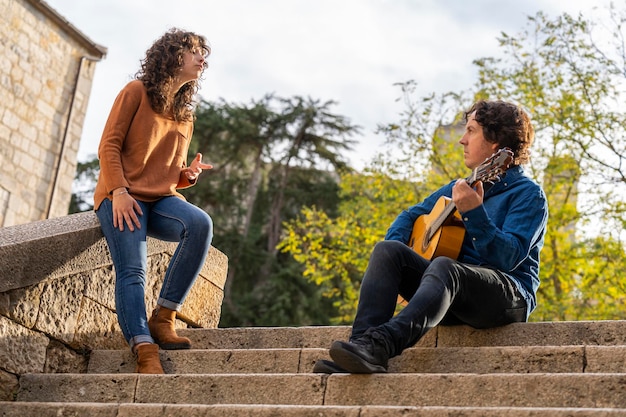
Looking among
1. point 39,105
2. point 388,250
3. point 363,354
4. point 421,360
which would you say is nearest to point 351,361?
point 363,354

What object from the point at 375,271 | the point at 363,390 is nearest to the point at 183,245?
the point at 375,271

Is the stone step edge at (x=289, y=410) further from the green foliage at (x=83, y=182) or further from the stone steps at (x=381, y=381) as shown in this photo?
the green foliage at (x=83, y=182)

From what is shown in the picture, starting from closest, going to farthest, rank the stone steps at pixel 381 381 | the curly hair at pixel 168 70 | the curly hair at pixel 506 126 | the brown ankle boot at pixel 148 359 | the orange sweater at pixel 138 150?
the stone steps at pixel 381 381 < the brown ankle boot at pixel 148 359 < the curly hair at pixel 506 126 < the orange sweater at pixel 138 150 < the curly hair at pixel 168 70

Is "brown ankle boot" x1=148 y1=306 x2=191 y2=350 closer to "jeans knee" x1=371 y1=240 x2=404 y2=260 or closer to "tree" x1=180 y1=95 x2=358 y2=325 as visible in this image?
"jeans knee" x1=371 y1=240 x2=404 y2=260

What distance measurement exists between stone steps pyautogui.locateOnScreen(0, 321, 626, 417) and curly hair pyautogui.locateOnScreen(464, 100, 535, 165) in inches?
34.4

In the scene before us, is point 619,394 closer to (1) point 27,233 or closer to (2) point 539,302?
(1) point 27,233

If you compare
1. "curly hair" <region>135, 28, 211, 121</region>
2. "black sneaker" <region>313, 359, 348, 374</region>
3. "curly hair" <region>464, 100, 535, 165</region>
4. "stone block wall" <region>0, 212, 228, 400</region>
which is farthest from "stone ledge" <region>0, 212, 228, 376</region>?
"curly hair" <region>464, 100, 535, 165</region>

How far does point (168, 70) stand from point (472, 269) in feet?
6.41

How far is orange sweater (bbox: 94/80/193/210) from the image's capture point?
458 cm

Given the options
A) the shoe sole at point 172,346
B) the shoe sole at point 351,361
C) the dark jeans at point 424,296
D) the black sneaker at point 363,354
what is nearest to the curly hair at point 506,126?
the dark jeans at point 424,296

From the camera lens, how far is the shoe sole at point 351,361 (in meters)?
3.47

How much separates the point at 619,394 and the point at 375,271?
1.14 metres

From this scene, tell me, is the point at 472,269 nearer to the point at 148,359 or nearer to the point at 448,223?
the point at 448,223

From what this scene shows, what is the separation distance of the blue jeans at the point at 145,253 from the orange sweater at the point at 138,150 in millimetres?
82
